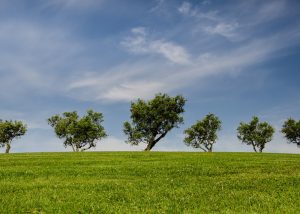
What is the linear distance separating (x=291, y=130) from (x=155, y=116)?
41841mm

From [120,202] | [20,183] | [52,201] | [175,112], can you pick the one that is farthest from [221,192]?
[175,112]

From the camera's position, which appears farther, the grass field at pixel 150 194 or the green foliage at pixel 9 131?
the green foliage at pixel 9 131

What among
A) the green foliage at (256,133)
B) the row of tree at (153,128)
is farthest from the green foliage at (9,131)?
the green foliage at (256,133)

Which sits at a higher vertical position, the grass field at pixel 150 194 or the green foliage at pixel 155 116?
the green foliage at pixel 155 116

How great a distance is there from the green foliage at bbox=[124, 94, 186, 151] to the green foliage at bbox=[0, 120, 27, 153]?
3105 centimetres

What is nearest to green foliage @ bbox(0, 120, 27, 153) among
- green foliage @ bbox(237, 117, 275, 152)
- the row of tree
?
the row of tree

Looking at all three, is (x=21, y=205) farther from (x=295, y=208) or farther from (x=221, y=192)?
(x=295, y=208)

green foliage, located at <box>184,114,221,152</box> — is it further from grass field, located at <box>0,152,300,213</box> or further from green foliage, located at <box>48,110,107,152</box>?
grass field, located at <box>0,152,300,213</box>

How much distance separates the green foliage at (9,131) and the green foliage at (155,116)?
31.0m

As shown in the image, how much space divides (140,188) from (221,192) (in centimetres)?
408

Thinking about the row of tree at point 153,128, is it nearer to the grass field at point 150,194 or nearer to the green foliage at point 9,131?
the green foliage at point 9,131

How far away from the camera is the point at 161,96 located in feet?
302

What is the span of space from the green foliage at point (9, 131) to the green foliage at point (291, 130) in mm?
71483

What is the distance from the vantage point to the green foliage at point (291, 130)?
107438 millimetres
